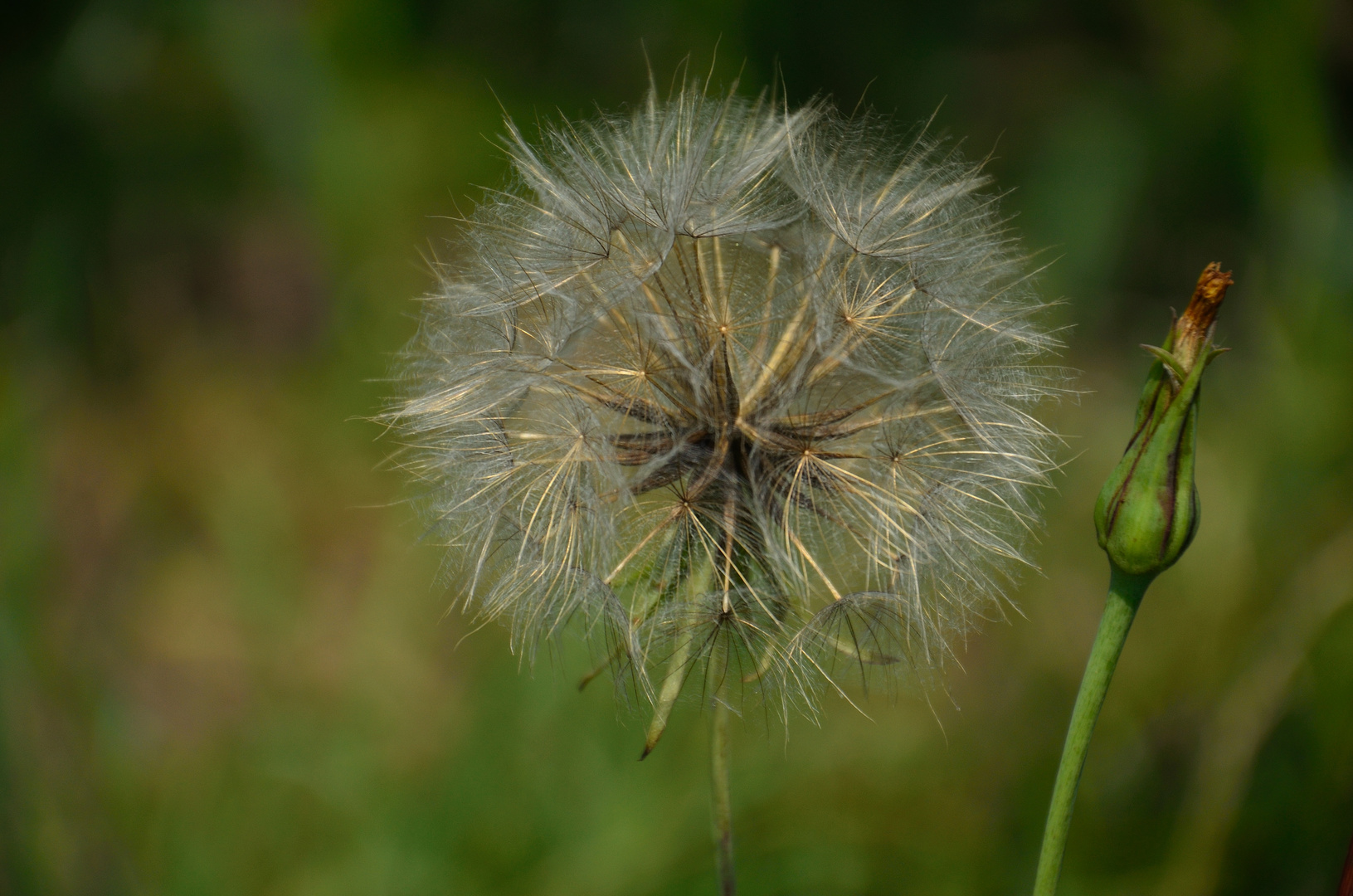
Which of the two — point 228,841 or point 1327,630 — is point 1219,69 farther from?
point 228,841

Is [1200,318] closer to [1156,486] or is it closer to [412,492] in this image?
[1156,486]

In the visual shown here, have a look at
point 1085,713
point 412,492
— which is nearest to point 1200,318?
point 1085,713

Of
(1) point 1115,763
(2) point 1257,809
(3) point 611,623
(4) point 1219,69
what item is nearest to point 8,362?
(3) point 611,623

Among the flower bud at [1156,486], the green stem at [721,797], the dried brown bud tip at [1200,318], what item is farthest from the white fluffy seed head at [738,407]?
the dried brown bud tip at [1200,318]

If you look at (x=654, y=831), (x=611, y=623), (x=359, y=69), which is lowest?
(x=654, y=831)

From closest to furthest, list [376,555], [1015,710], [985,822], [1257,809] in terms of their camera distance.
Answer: [1257,809]
[985,822]
[1015,710]
[376,555]

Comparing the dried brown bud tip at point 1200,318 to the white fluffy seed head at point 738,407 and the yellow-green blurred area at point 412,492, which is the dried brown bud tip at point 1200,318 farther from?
the yellow-green blurred area at point 412,492
